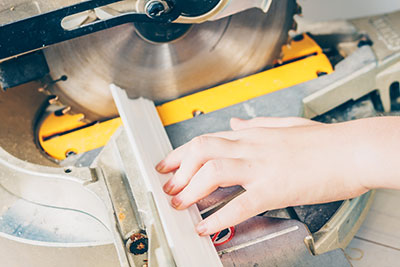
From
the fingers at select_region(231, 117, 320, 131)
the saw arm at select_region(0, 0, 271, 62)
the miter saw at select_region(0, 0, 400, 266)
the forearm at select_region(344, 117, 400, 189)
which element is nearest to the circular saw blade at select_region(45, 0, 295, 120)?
the miter saw at select_region(0, 0, 400, 266)

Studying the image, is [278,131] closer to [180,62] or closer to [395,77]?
[180,62]

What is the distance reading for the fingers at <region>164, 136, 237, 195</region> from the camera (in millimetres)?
950

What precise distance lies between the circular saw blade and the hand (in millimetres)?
364

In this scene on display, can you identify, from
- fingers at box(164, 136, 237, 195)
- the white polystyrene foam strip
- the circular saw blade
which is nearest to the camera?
the white polystyrene foam strip

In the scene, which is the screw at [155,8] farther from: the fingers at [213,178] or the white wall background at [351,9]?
the white wall background at [351,9]

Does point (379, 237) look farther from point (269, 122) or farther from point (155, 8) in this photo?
point (155, 8)

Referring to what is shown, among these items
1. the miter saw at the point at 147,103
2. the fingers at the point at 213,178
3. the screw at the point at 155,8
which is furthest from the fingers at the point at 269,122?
the screw at the point at 155,8

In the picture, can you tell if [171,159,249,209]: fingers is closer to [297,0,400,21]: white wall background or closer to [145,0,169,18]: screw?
[145,0,169,18]: screw

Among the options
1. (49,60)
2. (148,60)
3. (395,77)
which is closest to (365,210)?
(395,77)

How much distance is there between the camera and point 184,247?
85 cm

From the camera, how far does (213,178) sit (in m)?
0.91

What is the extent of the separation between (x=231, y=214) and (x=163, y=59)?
0.50 m

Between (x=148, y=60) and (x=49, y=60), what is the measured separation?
0.82 ft

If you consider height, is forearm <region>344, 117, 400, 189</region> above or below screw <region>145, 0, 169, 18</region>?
below
